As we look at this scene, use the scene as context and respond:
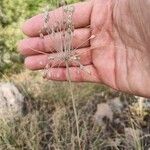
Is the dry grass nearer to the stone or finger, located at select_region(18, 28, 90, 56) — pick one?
the stone

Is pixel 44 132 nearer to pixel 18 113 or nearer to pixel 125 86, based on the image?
pixel 18 113

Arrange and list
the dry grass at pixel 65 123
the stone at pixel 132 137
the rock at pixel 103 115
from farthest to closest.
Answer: the rock at pixel 103 115
the dry grass at pixel 65 123
the stone at pixel 132 137

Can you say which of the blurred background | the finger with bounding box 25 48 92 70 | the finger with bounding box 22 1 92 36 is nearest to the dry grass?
the blurred background

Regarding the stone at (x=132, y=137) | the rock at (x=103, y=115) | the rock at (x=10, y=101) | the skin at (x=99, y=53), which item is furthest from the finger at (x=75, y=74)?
the rock at (x=103, y=115)

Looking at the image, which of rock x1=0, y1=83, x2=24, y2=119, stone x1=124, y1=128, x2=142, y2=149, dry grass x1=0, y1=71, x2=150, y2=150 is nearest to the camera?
stone x1=124, y1=128, x2=142, y2=149

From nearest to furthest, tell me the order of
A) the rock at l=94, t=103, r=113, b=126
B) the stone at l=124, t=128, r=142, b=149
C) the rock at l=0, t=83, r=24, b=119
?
1. the stone at l=124, t=128, r=142, b=149
2. the rock at l=0, t=83, r=24, b=119
3. the rock at l=94, t=103, r=113, b=126

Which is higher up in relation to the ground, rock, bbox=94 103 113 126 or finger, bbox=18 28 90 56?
finger, bbox=18 28 90 56

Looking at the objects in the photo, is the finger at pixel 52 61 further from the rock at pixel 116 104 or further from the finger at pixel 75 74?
the rock at pixel 116 104

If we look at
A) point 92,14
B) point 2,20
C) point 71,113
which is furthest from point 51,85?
point 92,14
